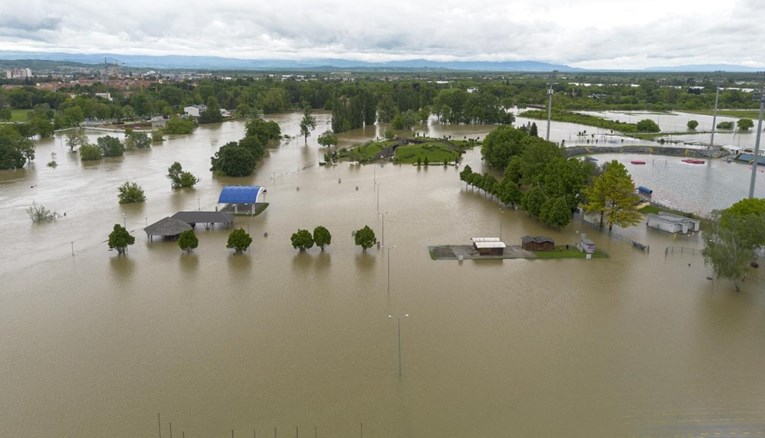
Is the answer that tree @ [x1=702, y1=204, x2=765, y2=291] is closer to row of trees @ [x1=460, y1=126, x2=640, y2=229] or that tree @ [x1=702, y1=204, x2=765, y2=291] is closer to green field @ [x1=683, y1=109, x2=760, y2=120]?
row of trees @ [x1=460, y1=126, x2=640, y2=229]

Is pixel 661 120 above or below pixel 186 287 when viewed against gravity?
above

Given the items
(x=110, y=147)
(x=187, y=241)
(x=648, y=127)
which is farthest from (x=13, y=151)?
(x=648, y=127)

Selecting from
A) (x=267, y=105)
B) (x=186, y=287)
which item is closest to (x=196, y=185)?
(x=186, y=287)

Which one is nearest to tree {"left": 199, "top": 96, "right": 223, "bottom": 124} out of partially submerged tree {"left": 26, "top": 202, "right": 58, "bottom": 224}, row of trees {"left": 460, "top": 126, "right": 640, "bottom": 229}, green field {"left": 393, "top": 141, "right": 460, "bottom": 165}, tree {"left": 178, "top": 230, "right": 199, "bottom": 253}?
green field {"left": 393, "top": 141, "right": 460, "bottom": 165}

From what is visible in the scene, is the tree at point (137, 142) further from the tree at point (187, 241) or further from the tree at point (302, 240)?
the tree at point (302, 240)

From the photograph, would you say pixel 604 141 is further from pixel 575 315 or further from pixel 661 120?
pixel 575 315
